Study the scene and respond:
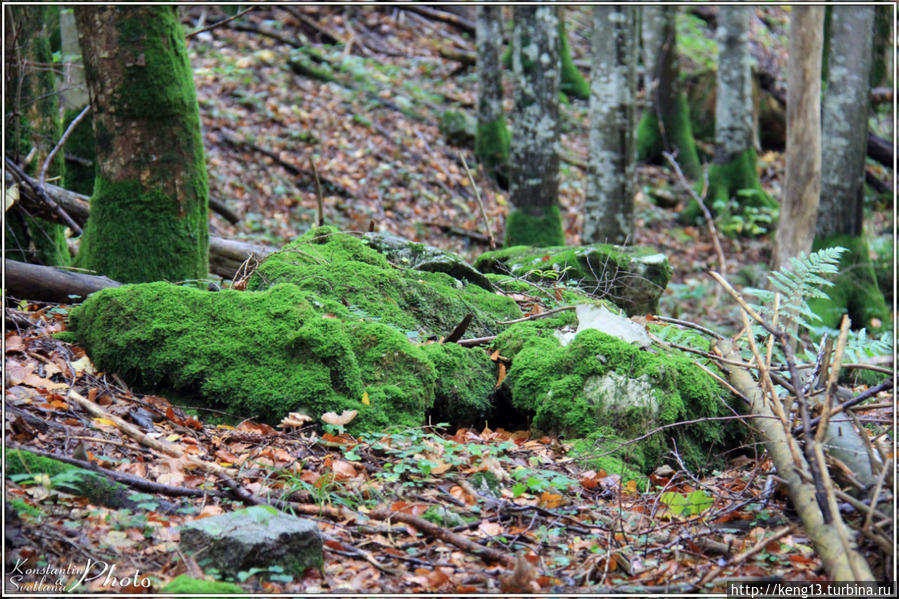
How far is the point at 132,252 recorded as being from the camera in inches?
218

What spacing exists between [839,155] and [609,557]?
8.84 metres

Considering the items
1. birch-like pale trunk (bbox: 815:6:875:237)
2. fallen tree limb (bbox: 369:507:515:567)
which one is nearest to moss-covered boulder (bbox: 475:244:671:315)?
fallen tree limb (bbox: 369:507:515:567)

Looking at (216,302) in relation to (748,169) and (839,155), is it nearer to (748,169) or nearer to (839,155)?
(839,155)

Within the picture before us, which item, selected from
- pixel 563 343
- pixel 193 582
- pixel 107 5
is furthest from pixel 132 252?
pixel 193 582

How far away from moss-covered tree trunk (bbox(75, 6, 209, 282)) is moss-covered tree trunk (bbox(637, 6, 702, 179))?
1264cm

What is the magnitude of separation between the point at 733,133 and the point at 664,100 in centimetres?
230

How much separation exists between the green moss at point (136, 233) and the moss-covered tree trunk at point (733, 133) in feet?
37.2

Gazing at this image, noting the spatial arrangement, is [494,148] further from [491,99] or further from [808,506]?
[808,506]

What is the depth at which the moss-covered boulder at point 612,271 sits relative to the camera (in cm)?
681

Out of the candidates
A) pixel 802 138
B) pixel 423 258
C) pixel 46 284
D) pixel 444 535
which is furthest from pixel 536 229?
pixel 444 535

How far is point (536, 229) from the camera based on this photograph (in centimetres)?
994

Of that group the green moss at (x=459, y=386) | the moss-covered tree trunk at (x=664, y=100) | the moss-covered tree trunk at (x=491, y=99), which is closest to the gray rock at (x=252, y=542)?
the green moss at (x=459, y=386)

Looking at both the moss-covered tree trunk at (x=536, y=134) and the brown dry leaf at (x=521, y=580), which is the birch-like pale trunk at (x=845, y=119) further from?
the brown dry leaf at (x=521, y=580)

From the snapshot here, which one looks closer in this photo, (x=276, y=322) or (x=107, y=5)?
(x=276, y=322)
